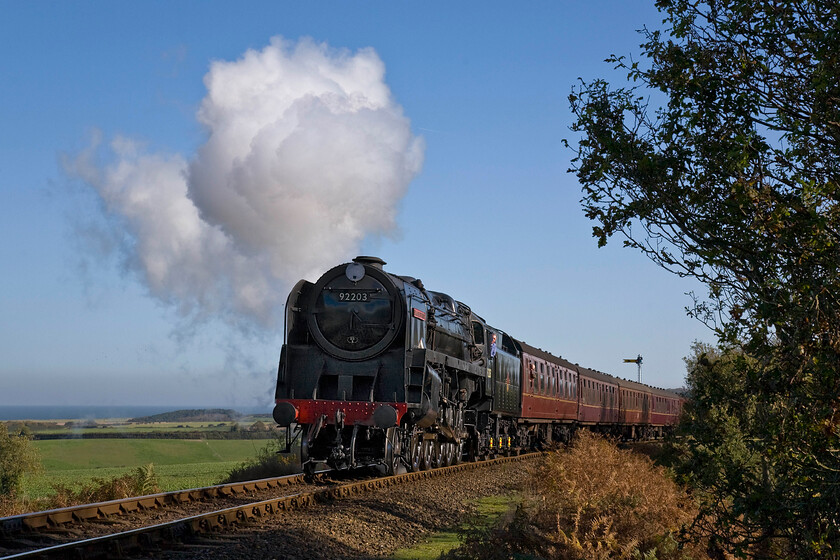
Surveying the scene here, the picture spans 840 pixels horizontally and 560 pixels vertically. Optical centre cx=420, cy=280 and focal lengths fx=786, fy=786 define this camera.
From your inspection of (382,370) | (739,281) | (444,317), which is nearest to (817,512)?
(739,281)

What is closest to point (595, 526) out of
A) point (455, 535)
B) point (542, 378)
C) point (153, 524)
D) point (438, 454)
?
point (455, 535)

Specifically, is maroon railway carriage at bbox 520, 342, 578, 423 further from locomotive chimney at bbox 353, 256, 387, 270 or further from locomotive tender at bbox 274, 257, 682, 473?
locomotive chimney at bbox 353, 256, 387, 270

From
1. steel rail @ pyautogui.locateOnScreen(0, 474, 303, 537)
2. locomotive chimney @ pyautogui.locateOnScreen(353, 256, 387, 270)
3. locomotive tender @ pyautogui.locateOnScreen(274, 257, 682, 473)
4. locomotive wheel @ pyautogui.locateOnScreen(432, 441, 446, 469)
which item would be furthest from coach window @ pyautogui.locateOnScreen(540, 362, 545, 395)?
steel rail @ pyautogui.locateOnScreen(0, 474, 303, 537)

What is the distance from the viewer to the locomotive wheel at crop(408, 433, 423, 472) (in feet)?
54.8

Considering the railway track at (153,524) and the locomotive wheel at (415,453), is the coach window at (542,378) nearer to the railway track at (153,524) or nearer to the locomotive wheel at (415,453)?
the locomotive wheel at (415,453)

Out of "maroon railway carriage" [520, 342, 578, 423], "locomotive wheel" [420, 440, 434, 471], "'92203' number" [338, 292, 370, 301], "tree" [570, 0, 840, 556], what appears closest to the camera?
"tree" [570, 0, 840, 556]

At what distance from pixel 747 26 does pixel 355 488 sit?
10.4 m

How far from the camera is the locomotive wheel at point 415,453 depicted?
16.7 metres

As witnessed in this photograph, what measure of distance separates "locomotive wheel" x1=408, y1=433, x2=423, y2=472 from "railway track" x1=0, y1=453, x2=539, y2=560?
2065 millimetres

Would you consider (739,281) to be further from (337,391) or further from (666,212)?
(337,391)

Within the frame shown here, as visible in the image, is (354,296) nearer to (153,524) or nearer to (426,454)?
(426,454)

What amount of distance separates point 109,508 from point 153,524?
3.06 ft

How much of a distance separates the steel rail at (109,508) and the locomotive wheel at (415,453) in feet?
10.7

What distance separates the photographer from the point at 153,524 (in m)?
10.1
